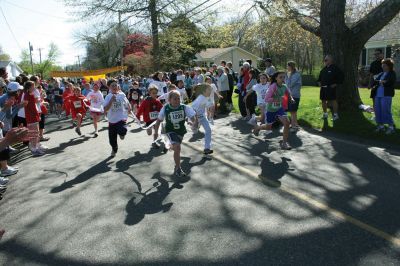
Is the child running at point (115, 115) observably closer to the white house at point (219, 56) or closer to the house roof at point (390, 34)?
the house roof at point (390, 34)

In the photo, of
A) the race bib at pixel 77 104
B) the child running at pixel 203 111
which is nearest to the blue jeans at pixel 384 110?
the child running at pixel 203 111

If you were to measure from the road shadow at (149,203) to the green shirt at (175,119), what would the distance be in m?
1.05

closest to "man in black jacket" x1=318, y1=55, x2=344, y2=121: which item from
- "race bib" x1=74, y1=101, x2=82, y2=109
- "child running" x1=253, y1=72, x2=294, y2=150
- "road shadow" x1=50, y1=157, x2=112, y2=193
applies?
"child running" x1=253, y1=72, x2=294, y2=150

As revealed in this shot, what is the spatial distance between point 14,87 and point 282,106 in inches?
227

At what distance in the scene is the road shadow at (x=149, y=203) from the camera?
5.38m

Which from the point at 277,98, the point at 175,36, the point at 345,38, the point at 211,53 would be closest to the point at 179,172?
the point at 277,98

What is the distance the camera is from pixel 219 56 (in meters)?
57.0

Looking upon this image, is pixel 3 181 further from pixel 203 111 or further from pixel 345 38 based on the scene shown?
pixel 345 38

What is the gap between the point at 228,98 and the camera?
628 inches

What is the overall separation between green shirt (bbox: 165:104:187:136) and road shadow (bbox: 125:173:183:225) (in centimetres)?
105

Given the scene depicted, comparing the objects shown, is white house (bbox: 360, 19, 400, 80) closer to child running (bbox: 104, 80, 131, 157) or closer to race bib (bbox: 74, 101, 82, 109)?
race bib (bbox: 74, 101, 82, 109)

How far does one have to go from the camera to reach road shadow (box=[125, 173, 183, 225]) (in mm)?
5379

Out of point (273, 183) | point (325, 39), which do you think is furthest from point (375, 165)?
point (325, 39)

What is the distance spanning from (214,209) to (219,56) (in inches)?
2089
